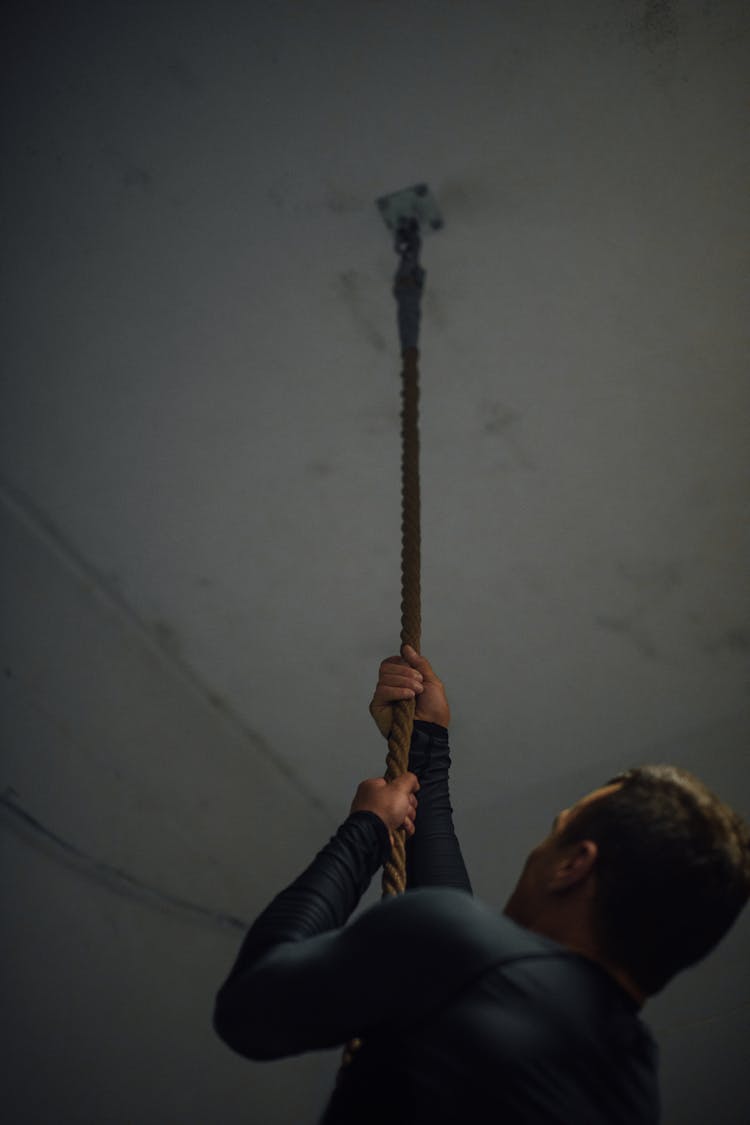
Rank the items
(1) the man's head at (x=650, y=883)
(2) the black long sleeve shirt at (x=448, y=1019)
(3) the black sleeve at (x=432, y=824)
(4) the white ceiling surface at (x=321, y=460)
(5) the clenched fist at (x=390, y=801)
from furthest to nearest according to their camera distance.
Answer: (4) the white ceiling surface at (x=321, y=460) < (3) the black sleeve at (x=432, y=824) < (5) the clenched fist at (x=390, y=801) < (1) the man's head at (x=650, y=883) < (2) the black long sleeve shirt at (x=448, y=1019)

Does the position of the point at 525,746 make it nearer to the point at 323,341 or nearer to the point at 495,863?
the point at 495,863

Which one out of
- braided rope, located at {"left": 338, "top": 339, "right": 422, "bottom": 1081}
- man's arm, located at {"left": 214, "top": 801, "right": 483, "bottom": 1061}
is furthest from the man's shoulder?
braided rope, located at {"left": 338, "top": 339, "right": 422, "bottom": 1081}

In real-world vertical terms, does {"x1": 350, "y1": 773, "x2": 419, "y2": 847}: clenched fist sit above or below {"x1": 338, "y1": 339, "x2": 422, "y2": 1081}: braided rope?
below

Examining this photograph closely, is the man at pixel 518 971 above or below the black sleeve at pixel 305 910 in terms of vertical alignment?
below

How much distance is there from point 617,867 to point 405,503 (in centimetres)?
75

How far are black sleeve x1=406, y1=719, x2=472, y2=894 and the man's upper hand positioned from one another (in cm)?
3

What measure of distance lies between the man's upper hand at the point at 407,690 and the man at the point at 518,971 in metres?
0.37

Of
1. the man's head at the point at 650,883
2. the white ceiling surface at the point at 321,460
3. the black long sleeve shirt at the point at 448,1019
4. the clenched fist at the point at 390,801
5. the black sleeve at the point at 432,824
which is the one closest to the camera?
the black long sleeve shirt at the point at 448,1019

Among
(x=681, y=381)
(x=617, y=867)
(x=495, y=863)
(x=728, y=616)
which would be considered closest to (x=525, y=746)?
(x=495, y=863)

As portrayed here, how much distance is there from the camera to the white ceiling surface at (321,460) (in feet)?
5.40

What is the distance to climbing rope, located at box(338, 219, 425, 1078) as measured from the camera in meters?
0.98

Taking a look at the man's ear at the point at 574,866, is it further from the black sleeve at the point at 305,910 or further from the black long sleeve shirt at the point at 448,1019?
the black sleeve at the point at 305,910

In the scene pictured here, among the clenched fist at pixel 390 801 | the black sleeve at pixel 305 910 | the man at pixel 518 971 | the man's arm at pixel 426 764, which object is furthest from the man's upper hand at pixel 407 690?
the man at pixel 518 971

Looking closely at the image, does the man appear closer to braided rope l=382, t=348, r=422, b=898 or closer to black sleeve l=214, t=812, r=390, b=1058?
black sleeve l=214, t=812, r=390, b=1058
